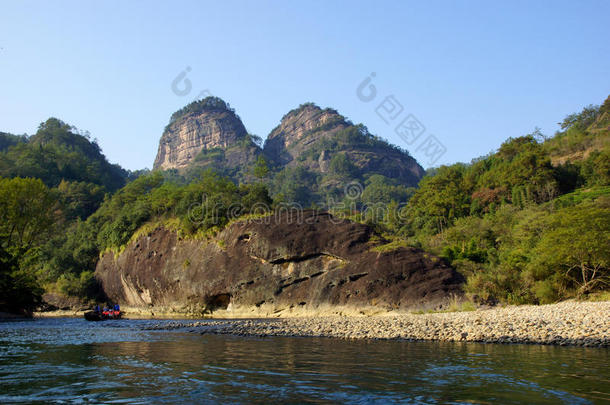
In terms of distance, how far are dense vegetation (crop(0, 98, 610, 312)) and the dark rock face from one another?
2.12m

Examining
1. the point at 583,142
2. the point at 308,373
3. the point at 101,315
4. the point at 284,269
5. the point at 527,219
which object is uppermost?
the point at 583,142

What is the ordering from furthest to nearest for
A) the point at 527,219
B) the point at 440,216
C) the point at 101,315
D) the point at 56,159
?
1. the point at 56,159
2. the point at 440,216
3. the point at 101,315
4. the point at 527,219

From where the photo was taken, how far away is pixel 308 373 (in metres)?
11.4

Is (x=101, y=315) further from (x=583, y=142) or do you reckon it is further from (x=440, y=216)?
(x=583, y=142)

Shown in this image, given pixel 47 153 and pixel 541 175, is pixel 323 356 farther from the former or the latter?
pixel 47 153

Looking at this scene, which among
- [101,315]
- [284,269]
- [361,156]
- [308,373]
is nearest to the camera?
[308,373]

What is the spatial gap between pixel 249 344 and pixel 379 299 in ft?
57.8

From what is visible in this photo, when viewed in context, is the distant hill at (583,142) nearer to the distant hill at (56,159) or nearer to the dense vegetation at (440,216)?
the dense vegetation at (440,216)

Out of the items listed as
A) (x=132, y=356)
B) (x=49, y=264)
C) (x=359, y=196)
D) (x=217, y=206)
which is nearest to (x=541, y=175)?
(x=217, y=206)

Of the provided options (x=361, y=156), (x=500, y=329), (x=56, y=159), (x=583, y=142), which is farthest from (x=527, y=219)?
(x=361, y=156)

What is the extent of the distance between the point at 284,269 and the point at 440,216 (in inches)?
1194

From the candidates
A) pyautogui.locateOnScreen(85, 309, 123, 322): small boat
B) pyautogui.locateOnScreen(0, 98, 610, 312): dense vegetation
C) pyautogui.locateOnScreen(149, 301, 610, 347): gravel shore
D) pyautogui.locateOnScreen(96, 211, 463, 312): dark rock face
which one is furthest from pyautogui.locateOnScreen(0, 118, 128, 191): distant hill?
pyautogui.locateOnScreen(149, 301, 610, 347): gravel shore

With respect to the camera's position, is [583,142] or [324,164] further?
[324,164]

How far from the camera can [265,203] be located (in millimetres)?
47750
